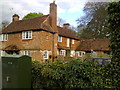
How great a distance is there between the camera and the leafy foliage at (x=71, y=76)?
4.78m

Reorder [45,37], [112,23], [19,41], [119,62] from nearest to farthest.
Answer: [119,62] < [112,23] < [45,37] < [19,41]

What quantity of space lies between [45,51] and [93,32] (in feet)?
62.6

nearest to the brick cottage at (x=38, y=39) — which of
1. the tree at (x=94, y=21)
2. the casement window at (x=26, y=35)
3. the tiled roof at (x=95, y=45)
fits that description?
the casement window at (x=26, y=35)

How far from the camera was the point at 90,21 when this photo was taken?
1444 inches

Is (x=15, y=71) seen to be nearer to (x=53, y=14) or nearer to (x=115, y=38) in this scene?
(x=115, y=38)

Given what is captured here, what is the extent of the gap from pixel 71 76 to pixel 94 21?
32.8m

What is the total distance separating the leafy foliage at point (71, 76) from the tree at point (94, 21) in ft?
103

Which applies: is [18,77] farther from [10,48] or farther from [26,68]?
[10,48]

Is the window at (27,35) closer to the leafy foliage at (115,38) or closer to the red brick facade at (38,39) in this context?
the red brick facade at (38,39)

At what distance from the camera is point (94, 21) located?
35.8 metres

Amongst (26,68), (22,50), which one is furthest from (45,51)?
(26,68)

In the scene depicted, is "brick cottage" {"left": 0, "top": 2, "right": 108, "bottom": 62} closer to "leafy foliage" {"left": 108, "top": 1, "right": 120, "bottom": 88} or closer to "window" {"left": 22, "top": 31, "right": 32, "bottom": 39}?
"window" {"left": 22, "top": 31, "right": 32, "bottom": 39}

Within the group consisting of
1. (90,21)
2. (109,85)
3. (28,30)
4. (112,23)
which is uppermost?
(90,21)

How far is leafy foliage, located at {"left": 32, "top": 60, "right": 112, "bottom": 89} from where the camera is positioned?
188 inches
